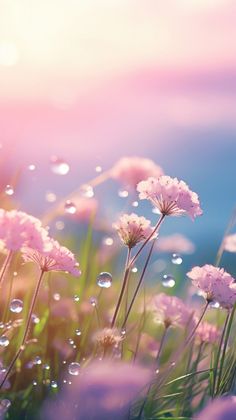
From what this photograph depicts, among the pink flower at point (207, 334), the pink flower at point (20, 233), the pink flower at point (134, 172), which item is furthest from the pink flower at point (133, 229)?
the pink flower at point (134, 172)

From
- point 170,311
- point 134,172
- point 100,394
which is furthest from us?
point 134,172

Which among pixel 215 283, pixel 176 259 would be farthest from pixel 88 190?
pixel 215 283

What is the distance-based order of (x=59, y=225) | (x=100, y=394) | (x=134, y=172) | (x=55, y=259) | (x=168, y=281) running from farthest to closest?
1. (x=59, y=225)
2. (x=134, y=172)
3. (x=168, y=281)
4. (x=55, y=259)
5. (x=100, y=394)

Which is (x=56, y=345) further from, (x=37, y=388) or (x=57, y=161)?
(x=57, y=161)

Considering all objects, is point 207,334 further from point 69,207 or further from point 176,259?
point 69,207

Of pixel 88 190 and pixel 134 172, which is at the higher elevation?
pixel 134 172

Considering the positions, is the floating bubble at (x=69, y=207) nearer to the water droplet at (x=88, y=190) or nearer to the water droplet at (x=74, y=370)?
the water droplet at (x=88, y=190)

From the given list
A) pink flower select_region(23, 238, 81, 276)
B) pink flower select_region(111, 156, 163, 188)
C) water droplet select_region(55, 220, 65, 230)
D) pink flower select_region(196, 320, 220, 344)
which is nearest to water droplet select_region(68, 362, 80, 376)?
pink flower select_region(23, 238, 81, 276)
